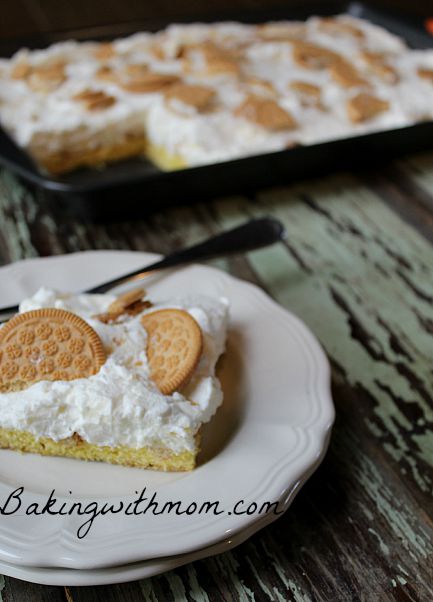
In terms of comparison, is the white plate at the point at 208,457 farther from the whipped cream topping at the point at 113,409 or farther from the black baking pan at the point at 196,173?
the black baking pan at the point at 196,173

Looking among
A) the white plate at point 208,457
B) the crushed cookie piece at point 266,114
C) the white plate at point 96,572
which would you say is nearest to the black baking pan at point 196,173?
the crushed cookie piece at point 266,114

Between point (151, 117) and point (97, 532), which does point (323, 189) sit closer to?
point (151, 117)

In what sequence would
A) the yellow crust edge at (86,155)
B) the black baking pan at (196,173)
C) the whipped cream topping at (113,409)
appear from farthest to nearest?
the yellow crust edge at (86,155)
the black baking pan at (196,173)
the whipped cream topping at (113,409)

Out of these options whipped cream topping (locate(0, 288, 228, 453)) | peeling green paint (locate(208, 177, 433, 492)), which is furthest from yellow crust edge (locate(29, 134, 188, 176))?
whipped cream topping (locate(0, 288, 228, 453))

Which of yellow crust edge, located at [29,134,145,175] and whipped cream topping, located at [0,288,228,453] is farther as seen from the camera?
yellow crust edge, located at [29,134,145,175]

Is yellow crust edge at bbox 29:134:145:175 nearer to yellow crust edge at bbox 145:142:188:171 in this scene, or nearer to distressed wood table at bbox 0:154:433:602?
yellow crust edge at bbox 145:142:188:171

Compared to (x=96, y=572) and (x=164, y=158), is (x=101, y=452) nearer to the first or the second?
(x=96, y=572)
